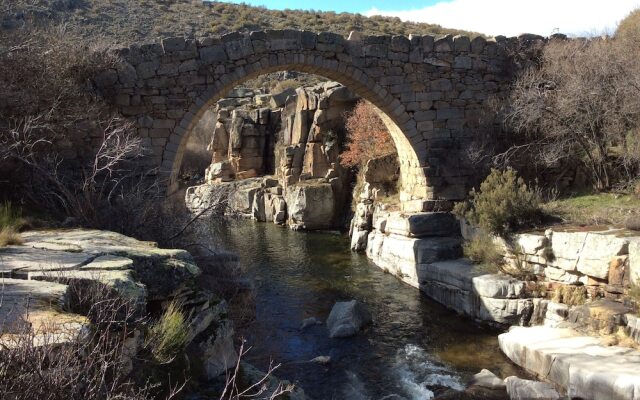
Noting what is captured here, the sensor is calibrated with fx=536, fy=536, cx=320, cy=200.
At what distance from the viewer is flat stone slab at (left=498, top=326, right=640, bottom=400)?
17.6ft

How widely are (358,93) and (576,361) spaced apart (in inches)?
292

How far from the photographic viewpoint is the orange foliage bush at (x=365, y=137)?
16266 millimetres

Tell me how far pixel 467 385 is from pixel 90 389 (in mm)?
5329

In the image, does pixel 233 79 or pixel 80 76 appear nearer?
pixel 80 76

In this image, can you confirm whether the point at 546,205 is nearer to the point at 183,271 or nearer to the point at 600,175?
the point at 600,175

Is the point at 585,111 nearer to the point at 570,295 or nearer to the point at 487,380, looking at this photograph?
the point at 570,295

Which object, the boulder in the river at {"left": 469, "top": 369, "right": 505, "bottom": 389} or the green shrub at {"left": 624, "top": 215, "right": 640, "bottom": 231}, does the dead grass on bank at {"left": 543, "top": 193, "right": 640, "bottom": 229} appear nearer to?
the green shrub at {"left": 624, "top": 215, "right": 640, "bottom": 231}

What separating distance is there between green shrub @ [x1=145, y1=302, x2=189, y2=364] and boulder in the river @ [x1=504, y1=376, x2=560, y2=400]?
13.7ft

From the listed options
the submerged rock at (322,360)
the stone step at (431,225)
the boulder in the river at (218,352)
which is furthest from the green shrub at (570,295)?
the boulder in the river at (218,352)

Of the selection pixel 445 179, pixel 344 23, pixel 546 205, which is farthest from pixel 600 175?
pixel 344 23

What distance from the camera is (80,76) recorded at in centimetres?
958

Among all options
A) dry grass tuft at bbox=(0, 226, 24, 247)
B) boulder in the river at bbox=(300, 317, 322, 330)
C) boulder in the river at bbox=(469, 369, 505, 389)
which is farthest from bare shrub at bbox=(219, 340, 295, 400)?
boulder in the river at bbox=(300, 317, 322, 330)

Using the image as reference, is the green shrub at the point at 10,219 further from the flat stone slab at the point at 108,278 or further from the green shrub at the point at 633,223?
the green shrub at the point at 633,223

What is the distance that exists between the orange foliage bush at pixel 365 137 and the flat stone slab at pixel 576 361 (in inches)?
367
